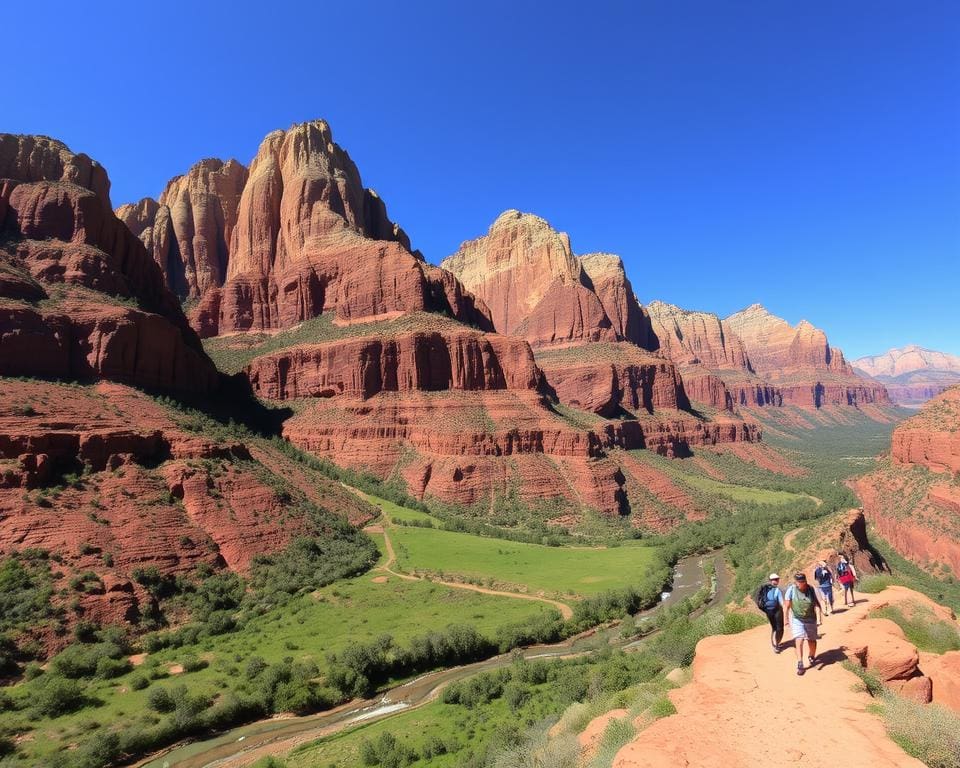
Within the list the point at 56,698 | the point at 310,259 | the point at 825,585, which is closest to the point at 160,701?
the point at 56,698

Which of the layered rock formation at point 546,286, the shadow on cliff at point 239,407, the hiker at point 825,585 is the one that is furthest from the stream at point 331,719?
the layered rock formation at point 546,286

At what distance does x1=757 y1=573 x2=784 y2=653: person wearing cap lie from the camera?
14781 mm

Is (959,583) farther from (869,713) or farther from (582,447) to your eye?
(869,713)

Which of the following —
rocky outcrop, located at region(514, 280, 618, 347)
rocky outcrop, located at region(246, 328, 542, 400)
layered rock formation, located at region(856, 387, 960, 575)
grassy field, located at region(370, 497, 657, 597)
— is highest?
rocky outcrop, located at region(514, 280, 618, 347)

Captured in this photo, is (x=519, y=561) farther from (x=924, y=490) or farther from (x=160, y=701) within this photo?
(x=924, y=490)

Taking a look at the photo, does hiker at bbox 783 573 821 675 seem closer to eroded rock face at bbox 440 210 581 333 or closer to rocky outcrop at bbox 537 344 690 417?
rocky outcrop at bbox 537 344 690 417

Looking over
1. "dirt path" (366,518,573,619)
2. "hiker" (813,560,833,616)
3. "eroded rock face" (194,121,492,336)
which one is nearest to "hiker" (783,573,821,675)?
"hiker" (813,560,833,616)

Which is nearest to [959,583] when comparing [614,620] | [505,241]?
[614,620]

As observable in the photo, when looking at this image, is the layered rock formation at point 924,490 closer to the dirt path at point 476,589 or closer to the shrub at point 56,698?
the dirt path at point 476,589

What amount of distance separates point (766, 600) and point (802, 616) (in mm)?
1823

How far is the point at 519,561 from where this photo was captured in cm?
5569

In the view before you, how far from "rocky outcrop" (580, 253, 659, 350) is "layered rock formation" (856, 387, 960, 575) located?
96.1 meters

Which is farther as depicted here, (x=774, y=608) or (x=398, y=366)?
(x=398, y=366)

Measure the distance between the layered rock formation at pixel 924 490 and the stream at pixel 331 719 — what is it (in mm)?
35640
